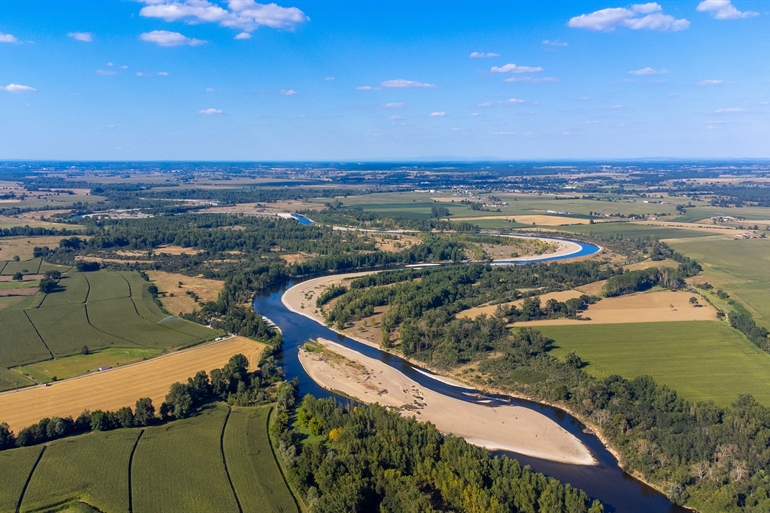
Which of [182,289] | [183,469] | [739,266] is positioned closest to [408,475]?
[183,469]

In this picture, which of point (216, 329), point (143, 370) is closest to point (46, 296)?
point (216, 329)

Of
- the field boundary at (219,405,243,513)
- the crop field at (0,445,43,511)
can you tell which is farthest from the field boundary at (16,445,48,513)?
the field boundary at (219,405,243,513)

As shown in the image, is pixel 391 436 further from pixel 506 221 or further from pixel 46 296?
pixel 506 221

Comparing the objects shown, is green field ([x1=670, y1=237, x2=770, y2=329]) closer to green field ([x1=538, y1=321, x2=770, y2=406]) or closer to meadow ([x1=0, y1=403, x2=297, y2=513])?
green field ([x1=538, y1=321, x2=770, y2=406])

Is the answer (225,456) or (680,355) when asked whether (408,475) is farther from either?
(680,355)

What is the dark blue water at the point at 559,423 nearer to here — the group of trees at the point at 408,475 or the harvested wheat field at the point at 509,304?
the group of trees at the point at 408,475

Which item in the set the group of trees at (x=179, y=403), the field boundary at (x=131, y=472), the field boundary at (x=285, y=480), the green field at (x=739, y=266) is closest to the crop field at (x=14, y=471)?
the group of trees at (x=179, y=403)
